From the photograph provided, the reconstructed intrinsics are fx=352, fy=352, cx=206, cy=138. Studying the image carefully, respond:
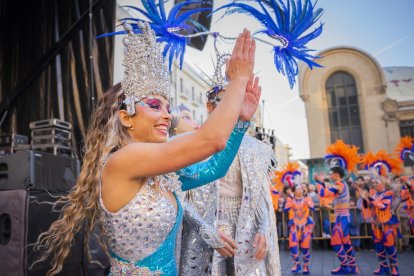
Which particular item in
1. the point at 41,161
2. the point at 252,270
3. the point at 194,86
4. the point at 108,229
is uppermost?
the point at 194,86

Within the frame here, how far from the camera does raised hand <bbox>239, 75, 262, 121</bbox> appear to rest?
1688 millimetres

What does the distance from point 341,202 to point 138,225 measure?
712 cm

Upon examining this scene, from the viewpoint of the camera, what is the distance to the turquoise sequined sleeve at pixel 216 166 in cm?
179

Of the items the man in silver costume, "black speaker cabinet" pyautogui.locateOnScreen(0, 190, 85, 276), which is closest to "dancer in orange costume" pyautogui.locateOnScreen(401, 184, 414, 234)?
the man in silver costume

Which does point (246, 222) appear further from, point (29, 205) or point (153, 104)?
point (29, 205)

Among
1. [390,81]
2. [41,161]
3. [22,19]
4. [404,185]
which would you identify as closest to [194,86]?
[390,81]

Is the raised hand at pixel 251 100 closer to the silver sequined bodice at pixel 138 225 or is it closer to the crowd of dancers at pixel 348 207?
the silver sequined bodice at pixel 138 225

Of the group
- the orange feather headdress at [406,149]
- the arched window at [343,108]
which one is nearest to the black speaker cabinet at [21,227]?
the orange feather headdress at [406,149]

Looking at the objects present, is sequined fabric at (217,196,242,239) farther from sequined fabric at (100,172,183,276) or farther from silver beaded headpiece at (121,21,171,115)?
silver beaded headpiece at (121,21,171,115)

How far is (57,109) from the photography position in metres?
4.32

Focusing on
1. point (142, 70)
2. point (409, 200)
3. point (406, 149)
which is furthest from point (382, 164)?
point (142, 70)

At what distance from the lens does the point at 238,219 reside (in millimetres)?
2643

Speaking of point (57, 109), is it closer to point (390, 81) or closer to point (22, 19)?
point (22, 19)

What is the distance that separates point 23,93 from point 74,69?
884 mm
